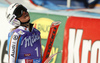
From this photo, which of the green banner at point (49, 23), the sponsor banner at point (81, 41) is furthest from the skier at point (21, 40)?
the green banner at point (49, 23)

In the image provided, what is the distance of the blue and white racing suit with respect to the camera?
3.19 metres

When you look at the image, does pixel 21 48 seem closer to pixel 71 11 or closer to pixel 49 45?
pixel 49 45

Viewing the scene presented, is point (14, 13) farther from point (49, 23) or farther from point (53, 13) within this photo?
point (53, 13)

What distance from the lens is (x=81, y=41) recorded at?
207 inches

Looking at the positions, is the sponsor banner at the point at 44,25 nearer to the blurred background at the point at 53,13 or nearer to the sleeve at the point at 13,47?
the blurred background at the point at 53,13

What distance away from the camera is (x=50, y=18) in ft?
18.5

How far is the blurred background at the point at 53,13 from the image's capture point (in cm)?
550

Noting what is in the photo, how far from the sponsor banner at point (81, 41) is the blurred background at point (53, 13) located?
124mm

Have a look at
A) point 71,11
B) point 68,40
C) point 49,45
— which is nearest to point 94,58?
point 68,40

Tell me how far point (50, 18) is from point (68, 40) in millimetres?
683

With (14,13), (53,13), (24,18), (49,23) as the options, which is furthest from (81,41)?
(14,13)

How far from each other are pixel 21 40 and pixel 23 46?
9cm

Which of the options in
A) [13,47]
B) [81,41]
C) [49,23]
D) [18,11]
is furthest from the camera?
[49,23]

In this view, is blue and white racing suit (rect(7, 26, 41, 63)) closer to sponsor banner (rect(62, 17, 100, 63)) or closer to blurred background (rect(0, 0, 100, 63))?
sponsor banner (rect(62, 17, 100, 63))
